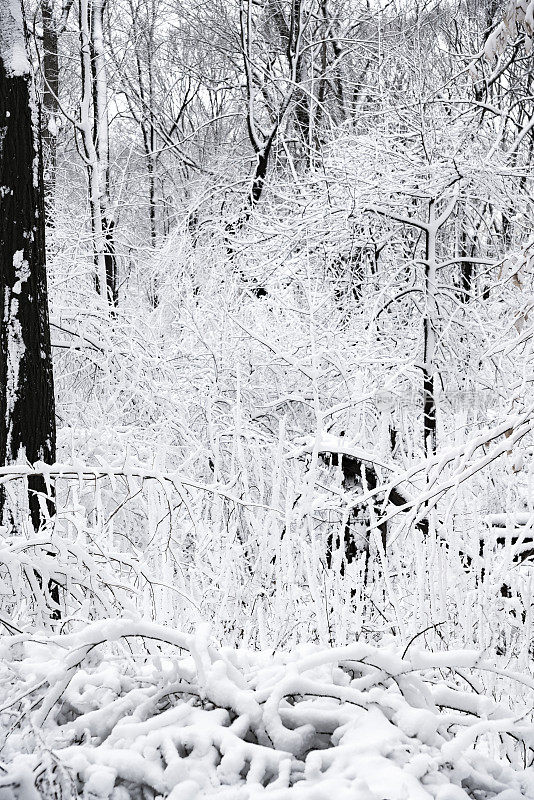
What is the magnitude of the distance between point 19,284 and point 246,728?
358cm

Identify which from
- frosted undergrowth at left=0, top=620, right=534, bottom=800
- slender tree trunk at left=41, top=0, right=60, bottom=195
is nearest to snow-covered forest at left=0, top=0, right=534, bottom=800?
frosted undergrowth at left=0, top=620, right=534, bottom=800

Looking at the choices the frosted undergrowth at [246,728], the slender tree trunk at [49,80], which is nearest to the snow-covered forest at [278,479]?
the frosted undergrowth at [246,728]

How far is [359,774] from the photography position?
4.47 feet

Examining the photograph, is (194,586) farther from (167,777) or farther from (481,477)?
(167,777)

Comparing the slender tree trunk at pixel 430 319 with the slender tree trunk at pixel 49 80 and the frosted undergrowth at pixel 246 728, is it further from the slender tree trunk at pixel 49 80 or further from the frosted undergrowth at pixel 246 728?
the slender tree trunk at pixel 49 80

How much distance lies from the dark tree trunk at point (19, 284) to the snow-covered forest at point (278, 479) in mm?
15

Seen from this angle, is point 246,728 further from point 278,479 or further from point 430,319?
point 430,319

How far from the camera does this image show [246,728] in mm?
1518

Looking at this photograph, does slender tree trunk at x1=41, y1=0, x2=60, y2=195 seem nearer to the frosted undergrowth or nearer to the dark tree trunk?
the dark tree trunk

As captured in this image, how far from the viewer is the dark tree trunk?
14.7ft

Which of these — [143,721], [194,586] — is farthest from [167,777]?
[194,586]

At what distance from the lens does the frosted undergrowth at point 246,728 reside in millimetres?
1368

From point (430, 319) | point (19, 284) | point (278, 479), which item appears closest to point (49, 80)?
point (430, 319)

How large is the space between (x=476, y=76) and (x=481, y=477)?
211cm
